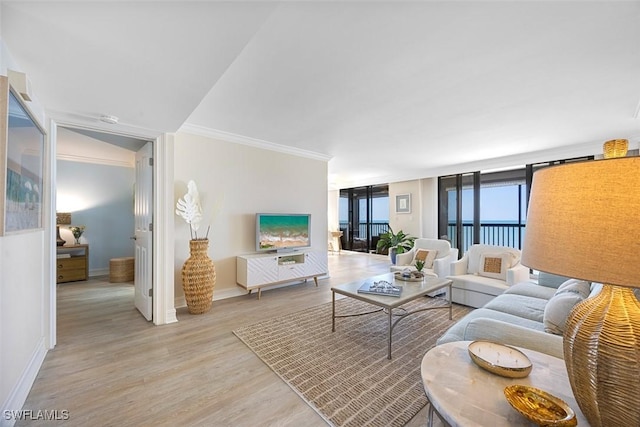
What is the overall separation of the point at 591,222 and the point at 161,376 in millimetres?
2581

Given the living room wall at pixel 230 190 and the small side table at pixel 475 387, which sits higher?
the living room wall at pixel 230 190

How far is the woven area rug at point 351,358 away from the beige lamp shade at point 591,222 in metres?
1.39

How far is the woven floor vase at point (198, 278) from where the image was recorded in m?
3.13

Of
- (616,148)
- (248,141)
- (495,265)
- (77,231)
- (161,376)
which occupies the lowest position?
(161,376)

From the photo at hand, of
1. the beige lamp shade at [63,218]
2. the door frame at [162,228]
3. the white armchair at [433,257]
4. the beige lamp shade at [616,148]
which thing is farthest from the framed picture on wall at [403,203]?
the beige lamp shade at [63,218]

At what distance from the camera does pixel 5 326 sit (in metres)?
1.48

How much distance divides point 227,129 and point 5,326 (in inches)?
112

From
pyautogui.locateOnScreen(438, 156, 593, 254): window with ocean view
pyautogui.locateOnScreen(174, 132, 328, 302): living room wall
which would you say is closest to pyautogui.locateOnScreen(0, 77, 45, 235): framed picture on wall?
pyautogui.locateOnScreen(174, 132, 328, 302): living room wall

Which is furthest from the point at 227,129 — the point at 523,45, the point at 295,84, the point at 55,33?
the point at 523,45

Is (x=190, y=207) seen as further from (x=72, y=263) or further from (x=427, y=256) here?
(x=427, y=256)

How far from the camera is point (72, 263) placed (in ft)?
15.2

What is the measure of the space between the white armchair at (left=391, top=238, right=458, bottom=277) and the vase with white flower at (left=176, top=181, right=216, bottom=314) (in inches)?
107

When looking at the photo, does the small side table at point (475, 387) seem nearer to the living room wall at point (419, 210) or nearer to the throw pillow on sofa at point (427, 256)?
the throw pillow on sofa at point (427, 256)

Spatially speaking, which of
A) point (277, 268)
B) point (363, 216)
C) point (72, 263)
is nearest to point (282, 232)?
point (277, 268)
